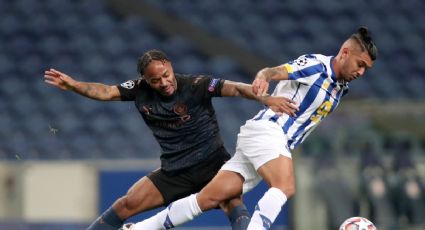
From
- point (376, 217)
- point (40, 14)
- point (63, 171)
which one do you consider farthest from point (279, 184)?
point (40, 14)

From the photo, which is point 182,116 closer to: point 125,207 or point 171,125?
point 171,125

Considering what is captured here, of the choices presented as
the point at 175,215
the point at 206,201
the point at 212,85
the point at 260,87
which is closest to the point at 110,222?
the point at 175,215

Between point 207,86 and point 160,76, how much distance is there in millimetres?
381

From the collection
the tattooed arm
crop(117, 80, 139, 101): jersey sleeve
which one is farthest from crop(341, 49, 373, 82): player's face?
the tattooed arm

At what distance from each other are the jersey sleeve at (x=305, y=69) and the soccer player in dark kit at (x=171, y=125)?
385mm

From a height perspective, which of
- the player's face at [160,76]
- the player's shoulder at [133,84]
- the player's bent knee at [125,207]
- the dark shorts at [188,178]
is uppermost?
the player's shoulder at [133,84]

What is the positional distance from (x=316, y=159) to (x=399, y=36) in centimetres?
558

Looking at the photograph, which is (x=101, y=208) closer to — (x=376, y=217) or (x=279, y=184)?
(x=376, y=217)

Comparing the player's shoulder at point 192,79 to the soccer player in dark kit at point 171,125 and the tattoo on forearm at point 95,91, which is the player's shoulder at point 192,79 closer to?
the soccer player in dark kit at point 171,125

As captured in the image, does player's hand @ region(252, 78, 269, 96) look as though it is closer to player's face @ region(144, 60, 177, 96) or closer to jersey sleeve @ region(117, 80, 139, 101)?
player's face @ region(144, 60, 177, 96)

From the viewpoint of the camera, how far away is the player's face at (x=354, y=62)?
689 cm

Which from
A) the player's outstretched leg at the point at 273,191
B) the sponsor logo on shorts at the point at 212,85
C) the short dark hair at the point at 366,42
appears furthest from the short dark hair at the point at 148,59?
the short dark hair at the point at 366,42

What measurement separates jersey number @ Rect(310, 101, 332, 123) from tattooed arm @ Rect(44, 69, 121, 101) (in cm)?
141

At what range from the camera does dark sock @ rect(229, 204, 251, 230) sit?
7.23m
